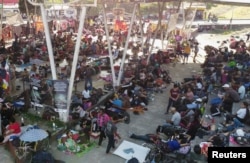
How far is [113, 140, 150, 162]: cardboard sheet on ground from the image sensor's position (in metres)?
11.4

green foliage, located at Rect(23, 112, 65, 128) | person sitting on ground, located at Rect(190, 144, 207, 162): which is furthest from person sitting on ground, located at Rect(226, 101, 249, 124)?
green foliage, located at Rect(23, 112, 65, 128)

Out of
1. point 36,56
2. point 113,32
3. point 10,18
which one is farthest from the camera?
point 113,32

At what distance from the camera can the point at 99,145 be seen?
12102mm

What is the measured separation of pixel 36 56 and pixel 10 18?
1141cm

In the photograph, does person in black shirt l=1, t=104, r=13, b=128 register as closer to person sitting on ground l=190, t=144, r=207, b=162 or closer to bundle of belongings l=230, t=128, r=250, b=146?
person sitting on ground l=190, t=144, r=207, b=162

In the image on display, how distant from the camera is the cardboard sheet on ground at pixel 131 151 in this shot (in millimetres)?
11370

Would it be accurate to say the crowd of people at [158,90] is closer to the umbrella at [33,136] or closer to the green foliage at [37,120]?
→ the green foliage at [37,120]

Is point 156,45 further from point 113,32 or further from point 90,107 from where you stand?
point 90,107

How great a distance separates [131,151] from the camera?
11.7 meters

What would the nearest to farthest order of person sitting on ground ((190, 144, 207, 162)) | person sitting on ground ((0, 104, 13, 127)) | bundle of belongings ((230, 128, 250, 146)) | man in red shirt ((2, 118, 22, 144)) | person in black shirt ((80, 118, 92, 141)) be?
person sitting on ground ((190, 144, 207, 162)) < man in red shirt ((2, 118, 22, 144)) < bundle of belongings ((230, 128, 250, 146)) < person in black shirt ((80, 118, 92, 141)) < person sitting on ground ((0, 104, 13, 127))

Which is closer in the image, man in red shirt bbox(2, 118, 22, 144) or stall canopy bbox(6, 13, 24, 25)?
man in red shirt bbox(2, 118, 22, 144)

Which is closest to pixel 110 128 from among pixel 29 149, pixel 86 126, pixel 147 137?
pixel 86 126

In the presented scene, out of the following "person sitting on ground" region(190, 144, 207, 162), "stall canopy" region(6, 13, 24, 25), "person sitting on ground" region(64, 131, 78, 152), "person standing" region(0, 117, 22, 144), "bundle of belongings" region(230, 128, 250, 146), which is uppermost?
"stall canopy" region(6, 13, 24, 25)

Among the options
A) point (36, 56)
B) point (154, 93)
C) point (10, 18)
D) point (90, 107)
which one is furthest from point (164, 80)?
point (10, 18)
